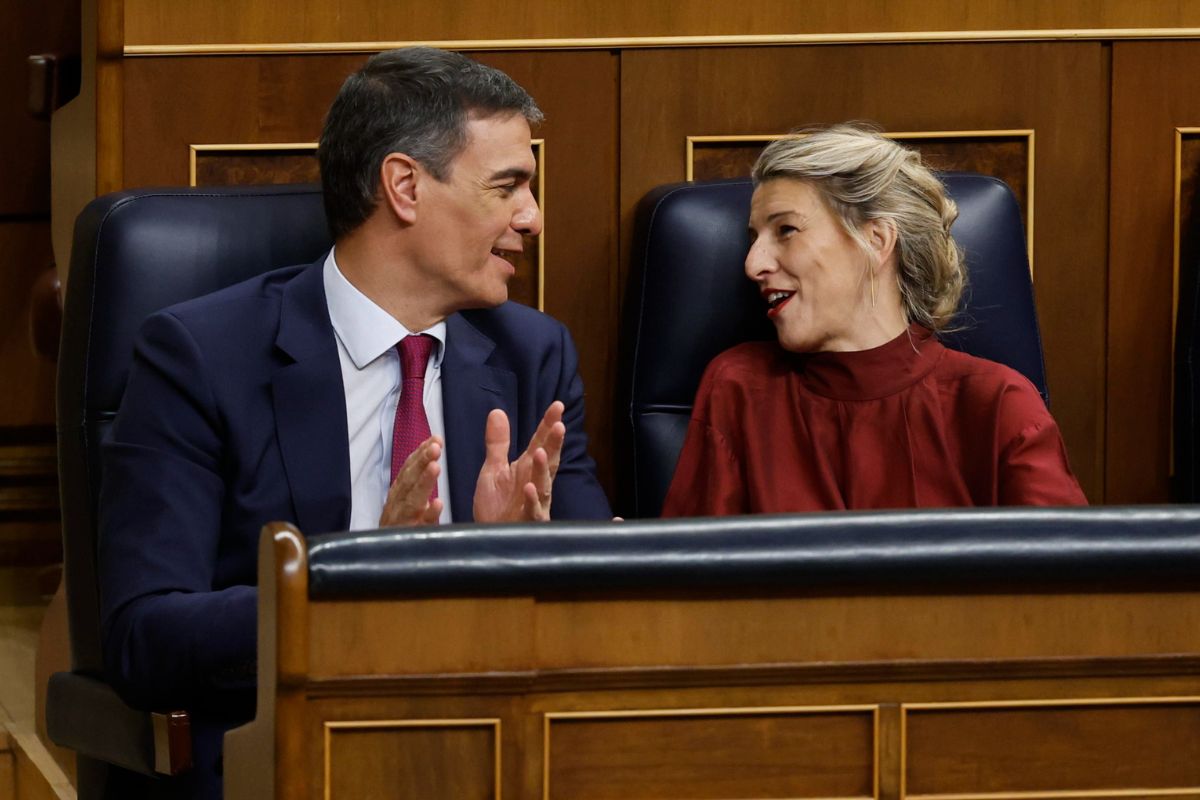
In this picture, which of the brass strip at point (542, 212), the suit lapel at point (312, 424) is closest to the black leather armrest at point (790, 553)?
the suit lapel at point (312, 424)

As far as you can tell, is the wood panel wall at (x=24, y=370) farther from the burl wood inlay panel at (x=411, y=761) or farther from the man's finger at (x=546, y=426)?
the burl wood inlay panel at (x=411, y=761)

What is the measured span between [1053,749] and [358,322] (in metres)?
0.94

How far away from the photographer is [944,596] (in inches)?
38.5

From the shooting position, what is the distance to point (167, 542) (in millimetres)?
1531

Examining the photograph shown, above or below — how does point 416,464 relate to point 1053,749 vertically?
above

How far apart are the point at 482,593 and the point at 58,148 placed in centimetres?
170

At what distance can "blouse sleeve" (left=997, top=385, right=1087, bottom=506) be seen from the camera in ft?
5.98

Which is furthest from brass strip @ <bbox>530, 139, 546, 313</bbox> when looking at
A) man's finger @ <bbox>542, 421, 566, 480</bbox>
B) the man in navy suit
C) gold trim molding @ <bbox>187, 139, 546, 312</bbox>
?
man's finger @ <bbox>542, 421, 566, 480</bbox>

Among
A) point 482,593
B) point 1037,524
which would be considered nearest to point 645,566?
point 482,593

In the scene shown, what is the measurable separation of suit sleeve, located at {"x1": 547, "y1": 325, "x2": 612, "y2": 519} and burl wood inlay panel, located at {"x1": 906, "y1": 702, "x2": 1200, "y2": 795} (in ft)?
2.69

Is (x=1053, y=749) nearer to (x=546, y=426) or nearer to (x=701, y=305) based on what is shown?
(x=546, y=426)

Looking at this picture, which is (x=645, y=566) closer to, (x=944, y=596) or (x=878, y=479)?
(x=944, y=596)

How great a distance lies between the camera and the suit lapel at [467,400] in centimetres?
173

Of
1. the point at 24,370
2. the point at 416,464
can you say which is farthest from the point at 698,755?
the point at 24,370
